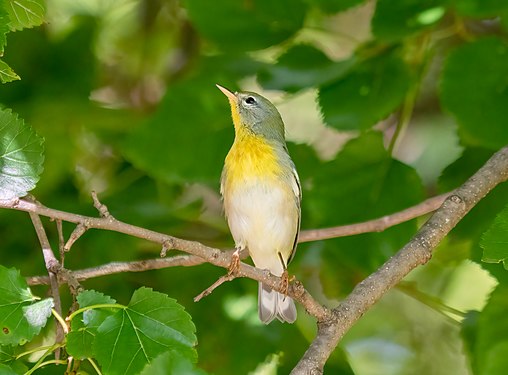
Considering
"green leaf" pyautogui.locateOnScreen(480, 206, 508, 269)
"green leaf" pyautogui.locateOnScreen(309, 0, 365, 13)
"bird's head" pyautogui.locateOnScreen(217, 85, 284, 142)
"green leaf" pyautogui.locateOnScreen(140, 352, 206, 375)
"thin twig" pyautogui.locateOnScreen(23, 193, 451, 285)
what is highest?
"green leaf" pyautogui.locateOnScreen(480, 206, 508, 269)

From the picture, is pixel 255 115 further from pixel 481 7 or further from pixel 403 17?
pixel 481 7

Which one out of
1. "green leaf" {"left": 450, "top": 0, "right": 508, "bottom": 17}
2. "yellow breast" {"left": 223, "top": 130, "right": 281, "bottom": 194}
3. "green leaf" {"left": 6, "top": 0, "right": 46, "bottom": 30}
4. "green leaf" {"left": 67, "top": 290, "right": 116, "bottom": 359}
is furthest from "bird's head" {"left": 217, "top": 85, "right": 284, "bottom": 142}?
"green leaf" {"left": 67, "top": 290, "right": 116, "bottom": 359}

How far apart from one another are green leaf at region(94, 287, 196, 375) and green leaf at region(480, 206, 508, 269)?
1.95ft

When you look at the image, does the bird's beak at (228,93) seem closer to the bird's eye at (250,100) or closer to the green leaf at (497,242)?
the bird's eye at (250,100)

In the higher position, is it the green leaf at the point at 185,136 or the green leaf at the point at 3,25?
the green leaf at the point at 3,25

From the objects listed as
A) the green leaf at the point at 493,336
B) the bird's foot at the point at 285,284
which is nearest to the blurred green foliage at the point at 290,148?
the green leaf at the point at 493,336

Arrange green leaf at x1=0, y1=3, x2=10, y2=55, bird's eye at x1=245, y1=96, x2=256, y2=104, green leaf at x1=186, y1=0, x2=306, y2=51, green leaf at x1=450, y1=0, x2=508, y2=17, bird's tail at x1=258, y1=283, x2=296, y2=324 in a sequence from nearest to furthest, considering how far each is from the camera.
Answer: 1. green leaf at x1=0, y1=3, x2=10, y2=55
2. green leaf at x1=450, y1=0, x2=508, y2=17
3. bird's tail at x1=258, y1=283, x2=296, y2=324
4. green leaf at x1=186, y1=0, x2=306, y2=51
5. bird's eye at x1=245, y1=96, x2=256, y2=104

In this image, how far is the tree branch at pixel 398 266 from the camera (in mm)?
1750

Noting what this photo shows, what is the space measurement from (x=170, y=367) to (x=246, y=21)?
1.80 meters

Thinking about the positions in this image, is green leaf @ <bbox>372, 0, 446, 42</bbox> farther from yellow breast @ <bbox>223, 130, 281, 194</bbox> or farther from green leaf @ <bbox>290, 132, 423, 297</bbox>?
Answer: yellow breast @ <bbox>223, 130, 281, 194</bbox>

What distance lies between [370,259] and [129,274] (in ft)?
3.02

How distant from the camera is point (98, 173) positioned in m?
3.82

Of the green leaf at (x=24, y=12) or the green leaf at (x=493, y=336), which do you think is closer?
the green leaf at (x=24, y=12)

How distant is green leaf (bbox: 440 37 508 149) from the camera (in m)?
2.70
